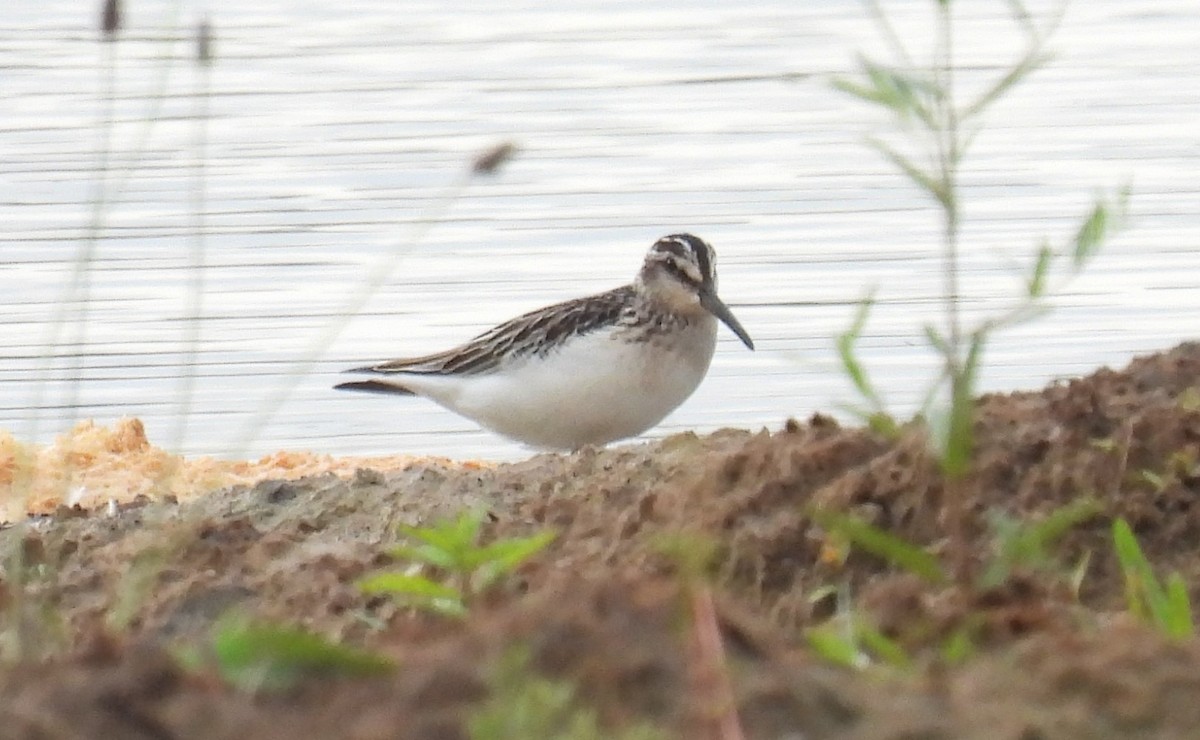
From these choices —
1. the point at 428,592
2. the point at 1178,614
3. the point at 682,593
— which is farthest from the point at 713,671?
the point at 428,592

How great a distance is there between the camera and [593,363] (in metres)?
9.36

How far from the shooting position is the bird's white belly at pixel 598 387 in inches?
367

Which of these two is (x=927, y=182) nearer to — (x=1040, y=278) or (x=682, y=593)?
(x=1040, y=278)

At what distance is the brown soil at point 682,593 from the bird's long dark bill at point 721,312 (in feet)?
7.27

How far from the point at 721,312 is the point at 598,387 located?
24.9 inches

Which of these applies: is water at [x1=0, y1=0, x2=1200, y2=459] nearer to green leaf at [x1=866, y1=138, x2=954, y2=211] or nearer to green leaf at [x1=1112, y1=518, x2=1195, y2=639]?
green leaf at [x1=1112, y1=518, x2=1195, y2=639]

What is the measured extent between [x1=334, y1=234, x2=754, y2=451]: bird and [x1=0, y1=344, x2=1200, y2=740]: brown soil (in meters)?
2.08

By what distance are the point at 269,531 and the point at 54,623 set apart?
184 centimetres

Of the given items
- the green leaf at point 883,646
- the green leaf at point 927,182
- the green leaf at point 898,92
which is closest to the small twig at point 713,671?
the green leaf at point 883,646

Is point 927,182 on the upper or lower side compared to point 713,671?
upper

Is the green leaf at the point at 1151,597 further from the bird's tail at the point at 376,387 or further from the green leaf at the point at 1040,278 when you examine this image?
the bird's tail at the point at 376,387

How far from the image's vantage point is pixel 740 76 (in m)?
14.7

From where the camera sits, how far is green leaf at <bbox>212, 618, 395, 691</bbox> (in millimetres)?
3242

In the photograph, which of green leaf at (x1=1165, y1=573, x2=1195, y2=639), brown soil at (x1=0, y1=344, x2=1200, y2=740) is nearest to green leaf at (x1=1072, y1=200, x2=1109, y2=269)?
brown soil at (x1=0, y1=344, x2=1200, y2=740)
